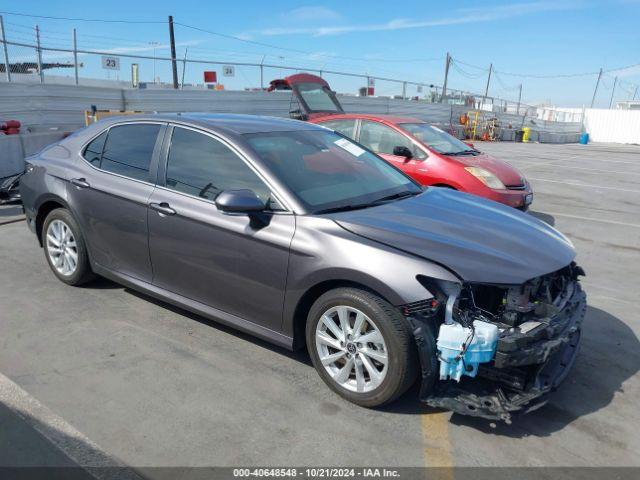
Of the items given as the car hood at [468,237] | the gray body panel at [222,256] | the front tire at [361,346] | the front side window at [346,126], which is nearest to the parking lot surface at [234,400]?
the front tire at [361,346]

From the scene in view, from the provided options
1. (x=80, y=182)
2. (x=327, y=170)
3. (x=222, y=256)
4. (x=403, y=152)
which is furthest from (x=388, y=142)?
(x=222, y=256)

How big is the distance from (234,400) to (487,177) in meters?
5.25

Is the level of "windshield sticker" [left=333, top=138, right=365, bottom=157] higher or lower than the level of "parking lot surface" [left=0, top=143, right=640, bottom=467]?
higher

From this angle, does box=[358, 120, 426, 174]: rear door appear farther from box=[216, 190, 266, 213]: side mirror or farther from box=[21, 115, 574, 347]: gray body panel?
box=[216, 190, 266, 213]: side mirror


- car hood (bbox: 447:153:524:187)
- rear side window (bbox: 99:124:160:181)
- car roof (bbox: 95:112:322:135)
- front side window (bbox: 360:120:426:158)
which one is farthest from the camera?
front side window (bbox: 360:120:426:158)

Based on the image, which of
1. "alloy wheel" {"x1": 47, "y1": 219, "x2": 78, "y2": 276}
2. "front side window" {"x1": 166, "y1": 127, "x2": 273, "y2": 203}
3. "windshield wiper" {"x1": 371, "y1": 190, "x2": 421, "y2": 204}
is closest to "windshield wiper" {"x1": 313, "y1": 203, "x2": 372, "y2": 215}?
"windshield wiper" {"x1": 371, "y1": 190, "x2": 421, "y2": 204}

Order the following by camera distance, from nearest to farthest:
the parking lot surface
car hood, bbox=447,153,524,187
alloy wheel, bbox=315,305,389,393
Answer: the parking lot surface < alloy wheel, bbox=315,305,389,393 < car hood, bbox=447,153,524,187

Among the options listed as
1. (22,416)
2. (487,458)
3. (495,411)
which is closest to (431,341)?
(495,411)

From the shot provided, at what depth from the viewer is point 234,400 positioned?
3020 mm

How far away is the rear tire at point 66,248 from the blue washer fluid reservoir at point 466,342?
125 inches

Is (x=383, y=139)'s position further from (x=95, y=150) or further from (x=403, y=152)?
(x=95, y=150)

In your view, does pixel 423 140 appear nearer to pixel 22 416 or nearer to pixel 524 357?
pixel 524 357

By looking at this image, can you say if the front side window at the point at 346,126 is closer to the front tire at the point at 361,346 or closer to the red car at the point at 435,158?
the red car at the point at 435,158

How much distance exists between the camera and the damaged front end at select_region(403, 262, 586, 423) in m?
2.64
